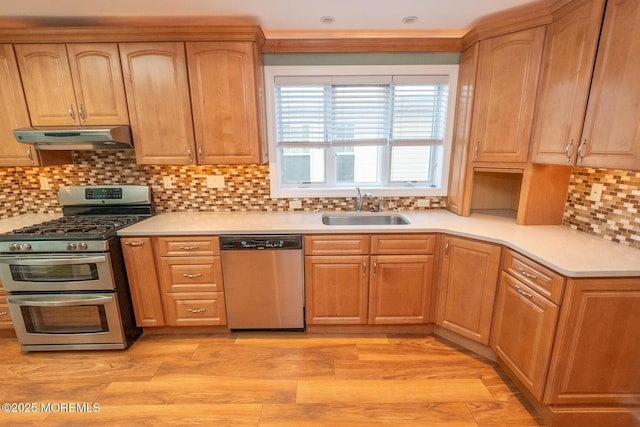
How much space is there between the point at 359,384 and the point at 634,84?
2.24m

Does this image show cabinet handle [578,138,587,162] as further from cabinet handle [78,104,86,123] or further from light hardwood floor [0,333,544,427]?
cabinet handle [78,104,86,123]

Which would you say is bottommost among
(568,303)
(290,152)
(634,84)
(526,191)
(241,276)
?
(241,276)

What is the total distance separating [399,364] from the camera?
2000 millimetres

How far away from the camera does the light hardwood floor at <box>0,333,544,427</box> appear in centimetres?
162

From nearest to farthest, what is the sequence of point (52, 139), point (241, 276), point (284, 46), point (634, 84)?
point (634, 84) → point (52, 139) → point (241, 276) → point (284, 46)

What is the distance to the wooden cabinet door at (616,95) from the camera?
137cm

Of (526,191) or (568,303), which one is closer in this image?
(568,303)

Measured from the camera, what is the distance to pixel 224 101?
85.0 inches

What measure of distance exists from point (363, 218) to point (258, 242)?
1.01m

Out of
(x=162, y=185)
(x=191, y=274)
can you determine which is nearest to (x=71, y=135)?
(x=162, y=185)

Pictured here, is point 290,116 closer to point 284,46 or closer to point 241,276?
point 284,46

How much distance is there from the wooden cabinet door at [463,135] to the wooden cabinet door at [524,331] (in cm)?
78

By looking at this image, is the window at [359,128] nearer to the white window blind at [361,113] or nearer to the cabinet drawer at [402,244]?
the white window blind at [361,113]

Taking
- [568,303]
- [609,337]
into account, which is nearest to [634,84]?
[568,303]
